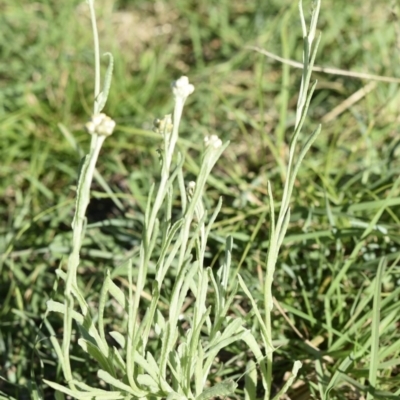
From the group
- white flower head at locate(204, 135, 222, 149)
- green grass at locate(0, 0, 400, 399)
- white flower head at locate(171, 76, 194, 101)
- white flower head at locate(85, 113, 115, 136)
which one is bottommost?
green grass at locate(0, 0, 400, 399)

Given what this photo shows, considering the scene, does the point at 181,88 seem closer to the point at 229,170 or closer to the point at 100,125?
the point at 100,125

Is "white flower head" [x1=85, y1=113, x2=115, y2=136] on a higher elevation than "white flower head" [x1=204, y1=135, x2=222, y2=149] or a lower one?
higher

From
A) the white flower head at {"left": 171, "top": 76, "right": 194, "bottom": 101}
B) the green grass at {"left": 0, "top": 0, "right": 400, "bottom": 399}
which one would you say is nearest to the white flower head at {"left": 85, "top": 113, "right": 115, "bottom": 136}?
the white flower head at {"left": 171, "top": 76, "right": 194, "bottom": 101}

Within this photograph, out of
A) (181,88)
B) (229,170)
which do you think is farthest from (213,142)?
(229,170)

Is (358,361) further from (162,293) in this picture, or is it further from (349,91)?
(349,91)

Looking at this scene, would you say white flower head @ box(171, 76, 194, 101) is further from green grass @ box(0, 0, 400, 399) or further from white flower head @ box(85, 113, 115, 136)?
green grass @ box(0, 0, 400, 399)

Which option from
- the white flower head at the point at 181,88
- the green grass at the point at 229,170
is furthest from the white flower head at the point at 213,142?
the green grass at the point at 229,170

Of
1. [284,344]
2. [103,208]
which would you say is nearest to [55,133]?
[103,208]
